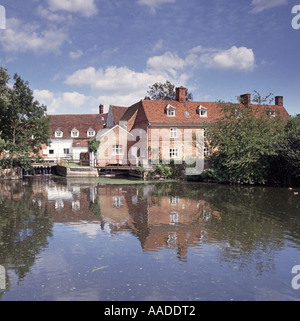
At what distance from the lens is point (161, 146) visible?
38000 millimetres

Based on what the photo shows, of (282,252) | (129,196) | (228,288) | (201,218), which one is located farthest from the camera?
(129,196)

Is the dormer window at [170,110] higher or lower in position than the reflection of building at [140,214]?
higher

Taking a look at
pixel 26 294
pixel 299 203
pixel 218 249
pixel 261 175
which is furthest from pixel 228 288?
pixel 261 175

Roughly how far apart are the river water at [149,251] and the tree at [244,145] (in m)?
10.1

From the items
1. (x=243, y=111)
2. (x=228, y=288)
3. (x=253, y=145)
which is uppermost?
(x=243, y=111)

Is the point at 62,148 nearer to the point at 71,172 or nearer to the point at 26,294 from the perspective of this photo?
the point at 71,172

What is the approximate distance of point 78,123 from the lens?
2159 inches

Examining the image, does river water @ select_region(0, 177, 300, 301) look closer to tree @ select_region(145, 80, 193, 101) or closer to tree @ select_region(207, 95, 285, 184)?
tree @ select_region(207, 95, 285, 184)

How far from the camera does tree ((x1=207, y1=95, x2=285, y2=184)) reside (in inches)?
1136

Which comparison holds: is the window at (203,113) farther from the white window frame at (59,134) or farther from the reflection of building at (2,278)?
the reflection of building at (2,278)

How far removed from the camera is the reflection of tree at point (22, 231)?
30.7 ft

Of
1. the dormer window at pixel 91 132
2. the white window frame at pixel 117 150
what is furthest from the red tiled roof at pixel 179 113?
the dormer window at pixel 91 132

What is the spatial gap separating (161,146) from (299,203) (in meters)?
20.9
